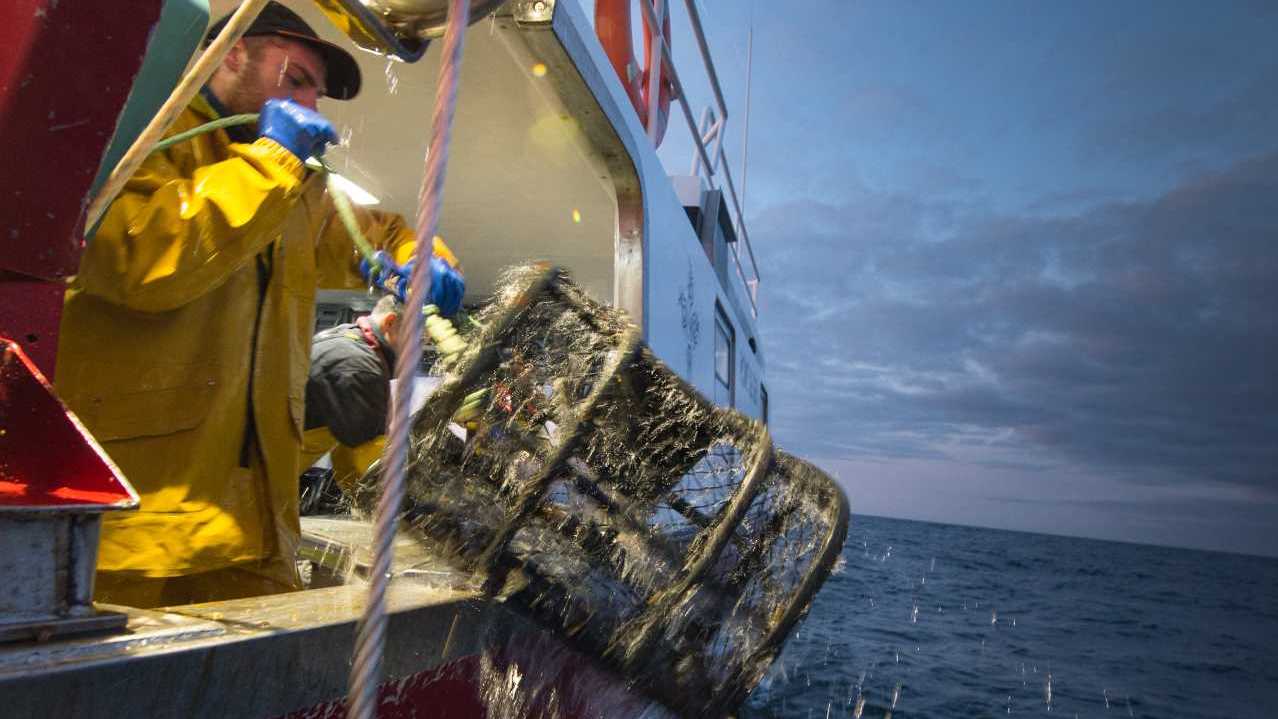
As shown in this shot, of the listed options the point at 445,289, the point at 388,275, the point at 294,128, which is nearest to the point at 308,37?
the point at 294,128

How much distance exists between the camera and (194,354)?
185 centimetres

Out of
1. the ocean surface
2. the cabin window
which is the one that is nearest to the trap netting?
the ocean surface

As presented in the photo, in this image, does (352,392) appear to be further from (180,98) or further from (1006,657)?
(1006,657)

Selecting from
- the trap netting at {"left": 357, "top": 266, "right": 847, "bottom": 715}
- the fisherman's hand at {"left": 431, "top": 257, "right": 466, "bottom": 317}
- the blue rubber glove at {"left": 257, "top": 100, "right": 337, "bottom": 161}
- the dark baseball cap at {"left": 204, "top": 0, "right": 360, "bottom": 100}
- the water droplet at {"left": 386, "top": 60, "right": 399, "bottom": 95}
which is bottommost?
the trap netting at {"left": 357, "top": 266, "right": 847, "bottom": 715}

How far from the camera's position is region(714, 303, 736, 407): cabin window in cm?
834

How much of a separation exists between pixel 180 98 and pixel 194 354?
0.91 m

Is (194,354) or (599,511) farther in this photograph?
(194,354)

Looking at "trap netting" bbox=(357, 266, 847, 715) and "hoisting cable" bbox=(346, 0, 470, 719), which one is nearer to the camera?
"hoisting cable" bbox=(346, 0, 470, 719)

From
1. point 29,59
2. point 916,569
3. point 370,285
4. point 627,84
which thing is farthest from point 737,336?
point 916,569

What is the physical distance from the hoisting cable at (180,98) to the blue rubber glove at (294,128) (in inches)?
25.7

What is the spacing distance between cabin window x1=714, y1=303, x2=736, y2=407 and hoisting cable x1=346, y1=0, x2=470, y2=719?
7083mm

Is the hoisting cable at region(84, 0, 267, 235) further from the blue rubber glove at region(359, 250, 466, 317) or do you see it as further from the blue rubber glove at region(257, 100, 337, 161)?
the blue rubber glove at region(359, 250, 466, 317)

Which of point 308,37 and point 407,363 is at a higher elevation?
point 308,37

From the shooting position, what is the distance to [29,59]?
3.35ft
